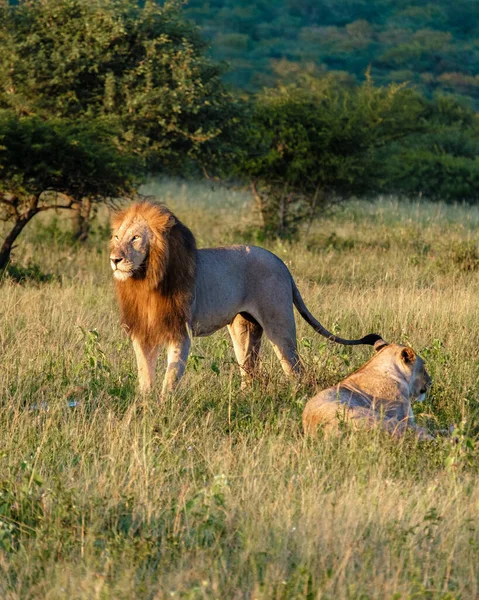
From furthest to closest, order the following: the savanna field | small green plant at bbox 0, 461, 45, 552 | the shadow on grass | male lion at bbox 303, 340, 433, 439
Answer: the shadow on grass, male lion at bbox 303, 340, 433, 439, small green plant at bbox 0, 461, 45, 552, the savanna field

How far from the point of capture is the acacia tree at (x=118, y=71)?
13.7m

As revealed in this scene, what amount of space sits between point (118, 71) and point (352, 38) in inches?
2034

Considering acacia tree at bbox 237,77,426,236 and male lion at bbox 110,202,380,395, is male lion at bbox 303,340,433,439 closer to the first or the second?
male lion at bbox 110,202,380,395

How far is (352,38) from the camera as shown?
63.3 m

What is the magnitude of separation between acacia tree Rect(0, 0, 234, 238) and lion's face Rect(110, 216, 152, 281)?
7906 millimetres

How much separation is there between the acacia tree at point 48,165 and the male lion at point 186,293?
487cm

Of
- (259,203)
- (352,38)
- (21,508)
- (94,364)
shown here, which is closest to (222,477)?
(21,508)

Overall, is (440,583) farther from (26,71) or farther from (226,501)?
(26,71)

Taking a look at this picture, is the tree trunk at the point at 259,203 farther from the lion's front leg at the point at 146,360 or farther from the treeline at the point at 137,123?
the lion's front leg at the point at 146,360

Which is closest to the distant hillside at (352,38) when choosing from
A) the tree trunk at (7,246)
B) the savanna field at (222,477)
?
the tree trunk at (7,246)

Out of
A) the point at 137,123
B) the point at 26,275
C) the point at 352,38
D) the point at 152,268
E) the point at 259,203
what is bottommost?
the point at 352,38

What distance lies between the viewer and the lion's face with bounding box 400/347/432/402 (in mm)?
5426

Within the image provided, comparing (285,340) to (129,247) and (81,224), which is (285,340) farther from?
(81,224)

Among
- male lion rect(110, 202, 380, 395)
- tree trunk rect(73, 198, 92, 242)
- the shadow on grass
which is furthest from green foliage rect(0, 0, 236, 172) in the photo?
male lion rect(110, 202, 380, 395)
